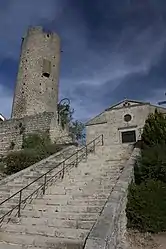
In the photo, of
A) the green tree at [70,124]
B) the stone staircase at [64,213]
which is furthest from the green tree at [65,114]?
the stone staircase at [64,213]

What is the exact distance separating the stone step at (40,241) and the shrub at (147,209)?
223 cm

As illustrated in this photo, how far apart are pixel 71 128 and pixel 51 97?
11.9 feet

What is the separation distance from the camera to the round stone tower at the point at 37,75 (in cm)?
1988

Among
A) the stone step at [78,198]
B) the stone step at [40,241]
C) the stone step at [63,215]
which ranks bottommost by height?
the stone step at [40,241]

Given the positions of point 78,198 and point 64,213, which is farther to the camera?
point 78,198

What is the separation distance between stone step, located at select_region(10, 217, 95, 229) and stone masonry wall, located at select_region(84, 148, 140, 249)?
19.2 inches

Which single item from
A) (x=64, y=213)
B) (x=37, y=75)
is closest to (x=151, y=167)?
(x=64, y=213)

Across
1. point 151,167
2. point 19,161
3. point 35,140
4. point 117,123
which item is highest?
point 117,123

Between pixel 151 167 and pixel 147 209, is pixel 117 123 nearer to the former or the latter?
pixel 151 167

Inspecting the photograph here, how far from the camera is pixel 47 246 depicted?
452cm

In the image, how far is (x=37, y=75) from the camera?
20594 mm

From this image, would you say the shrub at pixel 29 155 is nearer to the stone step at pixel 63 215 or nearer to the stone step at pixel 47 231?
the stone step at pixel 63 215

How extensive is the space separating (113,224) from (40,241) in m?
1.41

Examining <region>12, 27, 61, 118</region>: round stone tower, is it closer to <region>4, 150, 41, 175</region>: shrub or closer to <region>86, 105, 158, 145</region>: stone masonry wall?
<region>86, 105, 158, 145</region>: stone masonry wall
